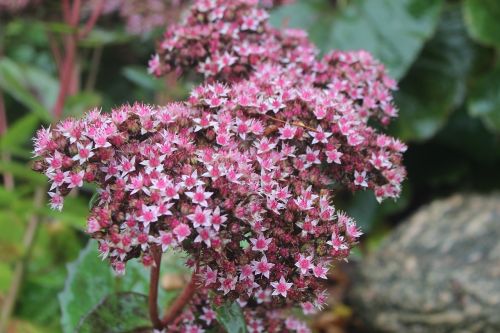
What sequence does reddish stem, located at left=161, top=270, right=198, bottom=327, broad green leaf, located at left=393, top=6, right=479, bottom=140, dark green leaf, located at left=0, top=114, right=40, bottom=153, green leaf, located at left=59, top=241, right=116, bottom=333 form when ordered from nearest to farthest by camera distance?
reddish stem, located at left=161, top=270, right=198, bottom=327 < green leaf, located at left=59, top=241, right=116, bottom=333 < dark green leaf, located at left=0, top=114, right=40, bottom=153 < broad green leaf, located at left=393, top=6, right=479, bottom=140

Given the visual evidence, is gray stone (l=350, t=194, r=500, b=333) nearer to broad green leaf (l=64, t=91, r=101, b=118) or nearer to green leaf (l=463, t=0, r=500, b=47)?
green leaf (l=463, t=0, r=500, b=47)

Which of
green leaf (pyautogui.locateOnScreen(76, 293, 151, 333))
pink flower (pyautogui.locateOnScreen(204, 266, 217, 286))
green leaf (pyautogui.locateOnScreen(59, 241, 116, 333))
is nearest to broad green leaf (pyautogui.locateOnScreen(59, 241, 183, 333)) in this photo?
green leaf (pyautogui.locateOnScreen(59, 241, 116, 333))

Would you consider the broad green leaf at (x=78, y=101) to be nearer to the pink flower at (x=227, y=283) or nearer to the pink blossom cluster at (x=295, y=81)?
the pink blossom cluster at (x=295, y=81)

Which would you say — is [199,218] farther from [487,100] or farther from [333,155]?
[487,100]

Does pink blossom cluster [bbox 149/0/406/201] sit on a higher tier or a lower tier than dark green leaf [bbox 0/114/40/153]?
lower

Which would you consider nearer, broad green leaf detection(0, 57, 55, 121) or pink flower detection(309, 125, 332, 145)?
pink flower detection(309, 125, 332, 145)

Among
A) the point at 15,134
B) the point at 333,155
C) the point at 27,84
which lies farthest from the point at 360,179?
the point at 27,84
